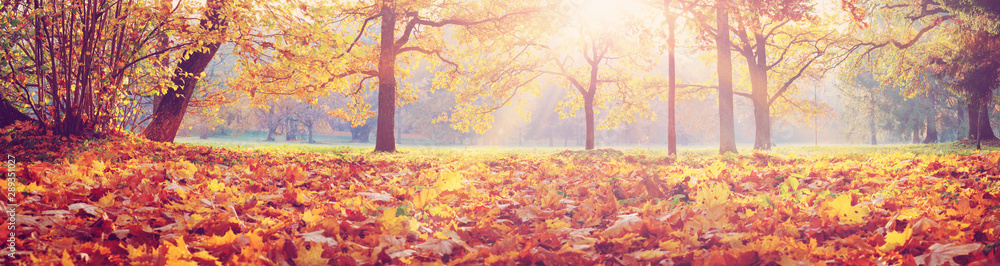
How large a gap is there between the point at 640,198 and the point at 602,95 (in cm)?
1800

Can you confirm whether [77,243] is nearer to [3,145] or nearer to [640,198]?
[640,198]

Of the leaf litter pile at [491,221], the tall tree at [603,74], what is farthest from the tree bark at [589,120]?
the leaf litter pile at [491,221]

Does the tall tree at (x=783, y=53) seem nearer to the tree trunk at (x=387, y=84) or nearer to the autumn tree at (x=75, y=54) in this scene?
the tree trunk at (x=387, y=84)

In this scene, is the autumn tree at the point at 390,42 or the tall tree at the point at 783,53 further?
the tall tree at the point at 783,53

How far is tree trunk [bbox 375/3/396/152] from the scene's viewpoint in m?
13.6

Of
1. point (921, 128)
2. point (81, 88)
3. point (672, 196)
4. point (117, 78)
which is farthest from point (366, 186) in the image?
point (921, 128)

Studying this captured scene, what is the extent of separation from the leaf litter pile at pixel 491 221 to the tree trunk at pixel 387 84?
29.1 ft

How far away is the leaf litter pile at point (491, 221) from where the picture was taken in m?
2.23

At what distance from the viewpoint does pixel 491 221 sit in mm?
3240

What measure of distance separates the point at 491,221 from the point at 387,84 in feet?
36.7

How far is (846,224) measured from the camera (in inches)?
110

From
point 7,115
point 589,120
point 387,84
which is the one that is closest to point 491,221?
point 7,115

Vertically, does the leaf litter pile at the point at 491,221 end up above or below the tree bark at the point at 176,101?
below

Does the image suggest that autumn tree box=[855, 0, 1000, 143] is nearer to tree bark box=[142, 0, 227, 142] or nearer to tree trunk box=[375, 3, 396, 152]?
tree trunk box=[375, 3, 396, 152]
